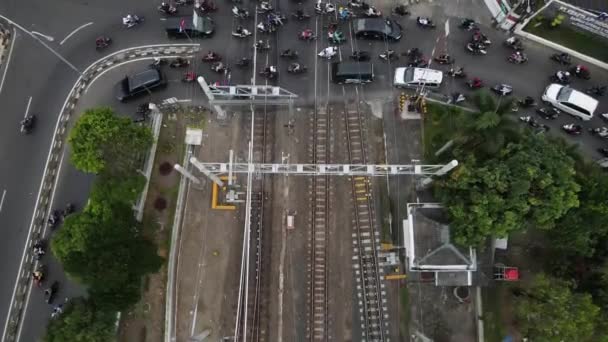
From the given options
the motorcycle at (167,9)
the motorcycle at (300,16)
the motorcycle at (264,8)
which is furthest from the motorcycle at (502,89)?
the motorcycle at (167,9)

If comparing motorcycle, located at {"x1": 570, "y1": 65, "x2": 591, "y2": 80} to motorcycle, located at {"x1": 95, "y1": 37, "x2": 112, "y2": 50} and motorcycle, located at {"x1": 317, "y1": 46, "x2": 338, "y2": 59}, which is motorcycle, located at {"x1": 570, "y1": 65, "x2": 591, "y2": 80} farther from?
motorcycle, located at {"x1": 95, "y1": 37, "x2": 112, "y2": 50}

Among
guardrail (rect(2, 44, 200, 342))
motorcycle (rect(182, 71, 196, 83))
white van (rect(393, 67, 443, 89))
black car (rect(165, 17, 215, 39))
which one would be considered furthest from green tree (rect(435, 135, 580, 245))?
guardrail (rect(2, 44, 200, 342))

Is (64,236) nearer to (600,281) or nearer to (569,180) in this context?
(569,180)

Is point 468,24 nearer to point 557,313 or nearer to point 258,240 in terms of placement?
point 557,313

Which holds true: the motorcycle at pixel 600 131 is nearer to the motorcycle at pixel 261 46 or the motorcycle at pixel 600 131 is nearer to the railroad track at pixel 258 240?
the railroad track at pixel 258 240

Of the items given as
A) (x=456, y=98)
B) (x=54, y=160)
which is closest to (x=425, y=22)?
(x=456, y=98)
